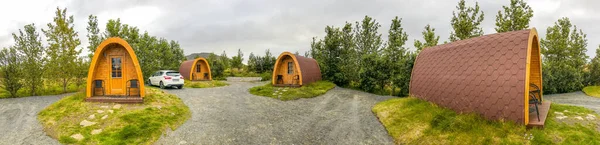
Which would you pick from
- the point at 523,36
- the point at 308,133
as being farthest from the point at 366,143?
the point at 523,36

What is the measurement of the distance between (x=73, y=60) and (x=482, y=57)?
2322 cm

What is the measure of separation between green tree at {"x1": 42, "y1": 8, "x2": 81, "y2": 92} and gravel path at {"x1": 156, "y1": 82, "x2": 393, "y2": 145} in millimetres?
10724

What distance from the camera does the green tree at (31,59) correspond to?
15391 millimetres

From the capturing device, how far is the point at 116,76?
12070mm

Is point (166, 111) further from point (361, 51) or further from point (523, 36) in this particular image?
point (361, 51)

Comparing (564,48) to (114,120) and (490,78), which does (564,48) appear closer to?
(490,78)

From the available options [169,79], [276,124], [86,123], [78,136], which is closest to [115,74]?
[86,123]

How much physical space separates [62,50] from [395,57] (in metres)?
23.2

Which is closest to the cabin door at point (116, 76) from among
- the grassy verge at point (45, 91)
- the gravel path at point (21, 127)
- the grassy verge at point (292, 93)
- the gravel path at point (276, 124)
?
the gravel path at point (21, 127)

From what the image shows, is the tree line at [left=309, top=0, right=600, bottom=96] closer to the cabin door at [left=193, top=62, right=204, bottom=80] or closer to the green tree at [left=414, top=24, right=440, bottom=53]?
the green tree at [left=414, top=24, right=440, bottom=53]

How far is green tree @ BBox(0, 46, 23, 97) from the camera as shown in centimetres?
1466

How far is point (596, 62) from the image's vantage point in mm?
21312

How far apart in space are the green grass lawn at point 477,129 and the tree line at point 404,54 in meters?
8.40

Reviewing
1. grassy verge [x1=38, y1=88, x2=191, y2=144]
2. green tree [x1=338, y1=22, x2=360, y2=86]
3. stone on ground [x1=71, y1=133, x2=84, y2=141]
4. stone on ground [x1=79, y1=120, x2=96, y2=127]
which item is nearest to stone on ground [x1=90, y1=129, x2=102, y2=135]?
grassy verge [x1=38, y1=88, x2=191, y2=144]
